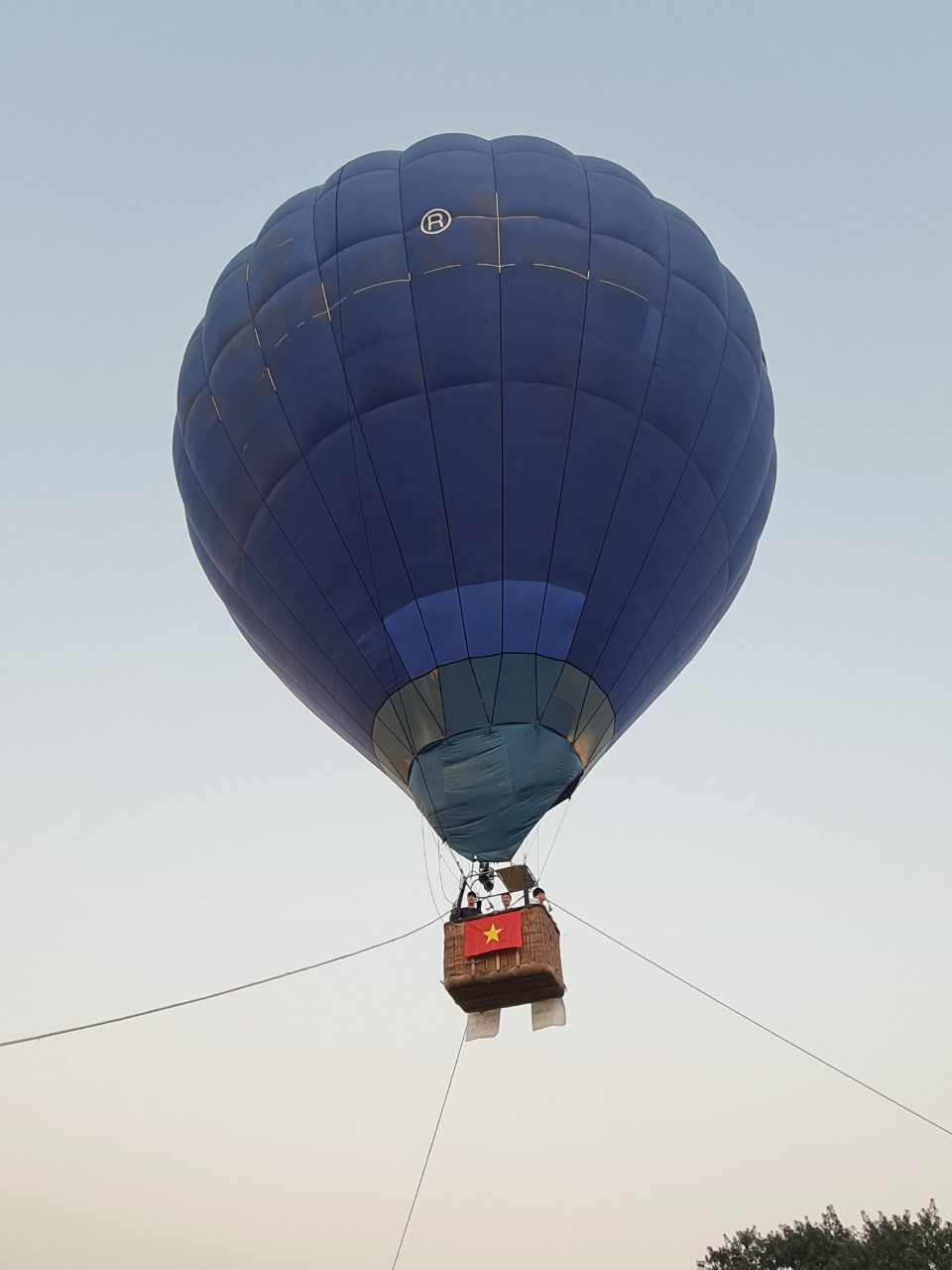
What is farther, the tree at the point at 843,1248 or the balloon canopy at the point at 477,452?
the tree at the point at 843,1248

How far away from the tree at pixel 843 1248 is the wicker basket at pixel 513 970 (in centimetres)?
920

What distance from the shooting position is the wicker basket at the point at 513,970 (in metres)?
7.45

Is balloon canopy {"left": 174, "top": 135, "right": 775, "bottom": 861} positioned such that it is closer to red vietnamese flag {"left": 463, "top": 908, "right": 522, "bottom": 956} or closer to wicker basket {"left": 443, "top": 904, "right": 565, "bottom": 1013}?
red vietnamese flag {"left": 463, "top": 908, "right": 522, "bottom": 956}

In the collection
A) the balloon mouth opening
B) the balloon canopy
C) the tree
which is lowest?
the tree

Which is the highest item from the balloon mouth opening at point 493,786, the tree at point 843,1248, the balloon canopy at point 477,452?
the balloon canopy at point 477,452

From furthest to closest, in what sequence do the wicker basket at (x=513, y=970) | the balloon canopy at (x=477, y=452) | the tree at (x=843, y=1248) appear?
the tree at (x=843, y=1248) → the balloon canopy at (x=477, y=452) → the wicker basket at (x=513, y=970)

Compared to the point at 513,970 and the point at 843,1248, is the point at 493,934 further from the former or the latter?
the point at 843,1248

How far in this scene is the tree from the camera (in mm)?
13781

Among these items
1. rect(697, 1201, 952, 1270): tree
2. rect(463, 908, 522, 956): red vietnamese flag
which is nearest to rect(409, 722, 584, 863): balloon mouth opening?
rect(463, 908, 522, 956): red vietnamese flag

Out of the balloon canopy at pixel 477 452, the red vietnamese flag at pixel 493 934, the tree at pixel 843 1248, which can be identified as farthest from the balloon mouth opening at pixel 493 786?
the tree at pixel 843 1248

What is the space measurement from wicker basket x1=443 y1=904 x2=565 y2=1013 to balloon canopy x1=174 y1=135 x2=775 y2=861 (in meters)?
0.90

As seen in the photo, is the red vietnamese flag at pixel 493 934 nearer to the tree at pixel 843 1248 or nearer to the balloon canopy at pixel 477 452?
the balloon canopy at pixel 477 452

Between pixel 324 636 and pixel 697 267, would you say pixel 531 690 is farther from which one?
pixel 697 267

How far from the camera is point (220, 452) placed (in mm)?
9680
